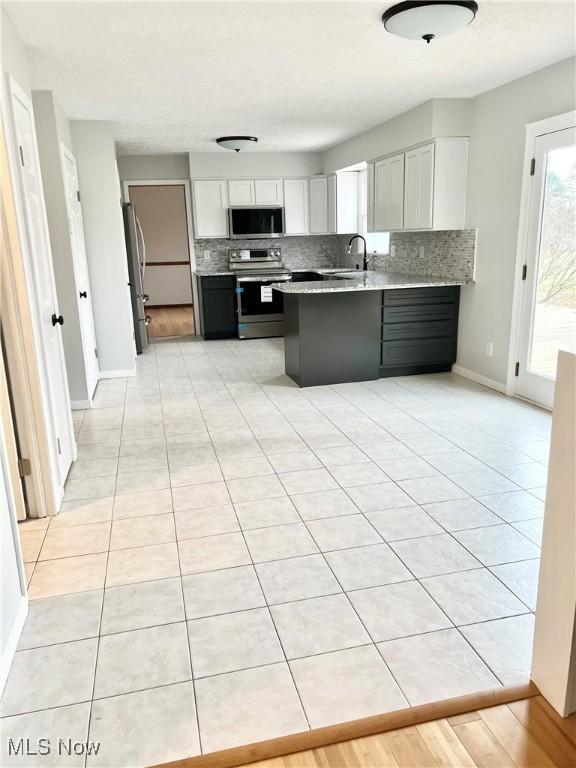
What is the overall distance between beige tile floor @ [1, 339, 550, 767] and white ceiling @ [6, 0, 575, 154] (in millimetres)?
2402

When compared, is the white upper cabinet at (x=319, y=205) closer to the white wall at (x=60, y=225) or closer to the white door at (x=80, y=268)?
the white door at (x=80, y=268)

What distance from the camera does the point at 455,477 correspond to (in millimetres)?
3143

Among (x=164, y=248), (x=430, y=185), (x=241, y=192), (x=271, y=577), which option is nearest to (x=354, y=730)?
(x=271, y=577)

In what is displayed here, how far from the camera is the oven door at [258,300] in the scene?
7273 millimetres

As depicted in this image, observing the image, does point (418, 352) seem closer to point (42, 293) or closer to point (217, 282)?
point (217, 282)

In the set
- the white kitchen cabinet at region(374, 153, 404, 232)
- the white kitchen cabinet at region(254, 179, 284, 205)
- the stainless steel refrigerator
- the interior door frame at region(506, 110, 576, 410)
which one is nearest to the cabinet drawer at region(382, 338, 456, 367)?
the interior door frame at region(506, 110, 576, 410)

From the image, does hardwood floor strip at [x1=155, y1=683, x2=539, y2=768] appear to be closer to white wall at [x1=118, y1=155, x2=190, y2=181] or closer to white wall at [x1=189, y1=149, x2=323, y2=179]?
white wall at [x1=189, y1=149, x2=323, y2=179]

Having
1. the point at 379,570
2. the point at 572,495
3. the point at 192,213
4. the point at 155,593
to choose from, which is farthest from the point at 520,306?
the point at 192,213

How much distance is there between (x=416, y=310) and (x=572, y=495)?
3.86m

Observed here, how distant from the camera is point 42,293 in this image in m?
2.98

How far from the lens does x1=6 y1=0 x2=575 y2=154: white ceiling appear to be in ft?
9.29

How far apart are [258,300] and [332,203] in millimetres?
1616

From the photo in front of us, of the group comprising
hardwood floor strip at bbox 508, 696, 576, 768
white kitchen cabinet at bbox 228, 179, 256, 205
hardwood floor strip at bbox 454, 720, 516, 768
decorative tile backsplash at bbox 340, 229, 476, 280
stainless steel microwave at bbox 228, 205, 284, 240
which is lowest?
hardwood floor strip at bbox 508, 696, 576, 768

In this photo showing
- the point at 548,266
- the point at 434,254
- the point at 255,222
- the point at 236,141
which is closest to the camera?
the point at 548,266
